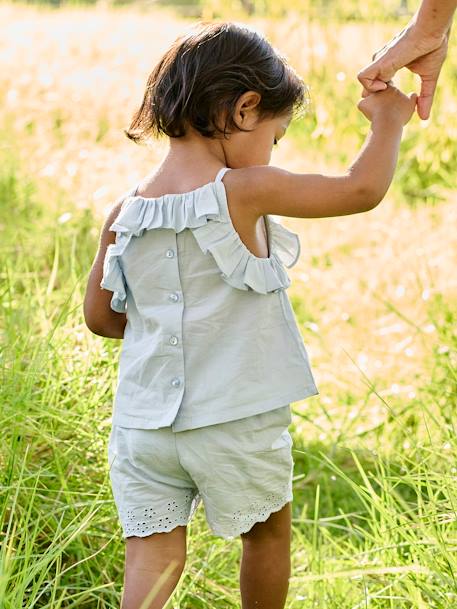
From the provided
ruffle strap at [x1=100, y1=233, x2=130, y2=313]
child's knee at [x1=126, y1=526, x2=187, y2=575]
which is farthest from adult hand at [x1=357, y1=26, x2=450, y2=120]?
child's knee at [x1=126, y1=526, x2=187, y2=575]

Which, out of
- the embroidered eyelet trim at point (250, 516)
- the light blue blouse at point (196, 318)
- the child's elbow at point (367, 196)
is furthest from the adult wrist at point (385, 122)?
the embroidered eyelet trim at point (250, 516)

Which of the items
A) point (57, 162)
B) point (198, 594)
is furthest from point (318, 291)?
point (198, 594)

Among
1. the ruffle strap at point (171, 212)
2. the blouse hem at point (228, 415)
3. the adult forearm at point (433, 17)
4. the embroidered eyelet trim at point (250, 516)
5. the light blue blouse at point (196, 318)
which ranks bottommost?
the embroidered eyelet trim at point (250, 516)

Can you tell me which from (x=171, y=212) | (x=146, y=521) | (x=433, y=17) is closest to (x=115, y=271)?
(x=171, y=212)

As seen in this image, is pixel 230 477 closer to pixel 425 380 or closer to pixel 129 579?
pixel 129 579

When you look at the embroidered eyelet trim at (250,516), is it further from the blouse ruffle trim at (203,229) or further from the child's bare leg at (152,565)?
the blouse ruffle trim at (203,229)

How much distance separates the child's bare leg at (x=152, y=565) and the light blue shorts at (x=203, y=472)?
0.07 ft

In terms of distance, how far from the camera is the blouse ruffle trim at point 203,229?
1.74m

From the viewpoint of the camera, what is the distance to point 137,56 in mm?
7578

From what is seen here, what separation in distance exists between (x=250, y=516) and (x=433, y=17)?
1051mm

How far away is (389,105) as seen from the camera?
1.84 metres

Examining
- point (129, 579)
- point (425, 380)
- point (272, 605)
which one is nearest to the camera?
point (129, 579)

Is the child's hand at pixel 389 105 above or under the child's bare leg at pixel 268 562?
above

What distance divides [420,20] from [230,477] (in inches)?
39.1
